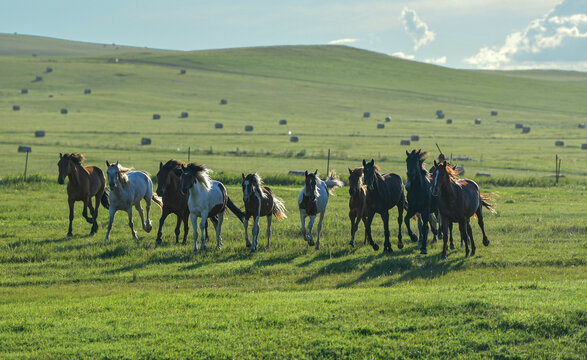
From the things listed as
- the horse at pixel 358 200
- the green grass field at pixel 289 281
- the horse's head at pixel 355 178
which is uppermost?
the horse's head at pixel 355 178

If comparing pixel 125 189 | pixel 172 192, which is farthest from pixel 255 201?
pixel 125 189

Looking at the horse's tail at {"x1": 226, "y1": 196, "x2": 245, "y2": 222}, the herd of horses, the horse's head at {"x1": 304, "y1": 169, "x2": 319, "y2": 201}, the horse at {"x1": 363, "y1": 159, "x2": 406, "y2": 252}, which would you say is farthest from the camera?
the horse's tail at {"x1": 226, "y1": 196, "x2": 245, "y2": 222}

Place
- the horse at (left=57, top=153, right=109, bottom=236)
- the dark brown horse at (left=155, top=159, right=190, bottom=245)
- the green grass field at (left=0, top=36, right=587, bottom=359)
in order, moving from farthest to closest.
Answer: the horse at (left=57, top=153, right=109, bottom=236)
the dark brown horse at (left=155, top=159, right=190, bottom=245)
the green grass field at (left=0, top=36, right=587, bottom=359)

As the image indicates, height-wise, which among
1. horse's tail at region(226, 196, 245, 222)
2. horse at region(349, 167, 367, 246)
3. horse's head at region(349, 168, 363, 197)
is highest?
horse's head at region(349, 168, 363, 197)

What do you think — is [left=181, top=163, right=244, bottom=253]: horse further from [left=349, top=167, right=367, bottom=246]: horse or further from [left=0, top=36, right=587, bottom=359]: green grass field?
[left=349, top=167, right=367, bottom=246]: horse

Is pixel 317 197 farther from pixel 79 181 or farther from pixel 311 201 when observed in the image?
pixel 79 181

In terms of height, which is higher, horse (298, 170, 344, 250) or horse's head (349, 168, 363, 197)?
horse's head (349, 168, 363, 197)

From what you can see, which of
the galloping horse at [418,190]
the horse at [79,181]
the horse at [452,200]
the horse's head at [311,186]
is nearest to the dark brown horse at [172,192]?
the horse at [79,181]

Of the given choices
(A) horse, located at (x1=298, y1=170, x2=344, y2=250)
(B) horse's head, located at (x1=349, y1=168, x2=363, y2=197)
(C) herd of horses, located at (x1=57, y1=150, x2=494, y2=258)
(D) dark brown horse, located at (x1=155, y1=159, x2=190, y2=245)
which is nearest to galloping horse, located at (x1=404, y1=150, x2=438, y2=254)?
(C) herd of horses, located at (x1=57, y1=150, x2=494, y2=258)

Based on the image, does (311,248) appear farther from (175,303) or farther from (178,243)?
(175,303)

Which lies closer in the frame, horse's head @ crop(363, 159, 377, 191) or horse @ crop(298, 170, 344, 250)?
horse's head @ crop(363, 159, 377, 191)

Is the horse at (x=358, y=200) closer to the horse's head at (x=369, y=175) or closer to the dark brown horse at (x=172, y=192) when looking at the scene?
the horse's head at (x=369, y=175)

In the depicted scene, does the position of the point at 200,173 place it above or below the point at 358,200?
above

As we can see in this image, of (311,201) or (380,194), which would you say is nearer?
(380,194)
